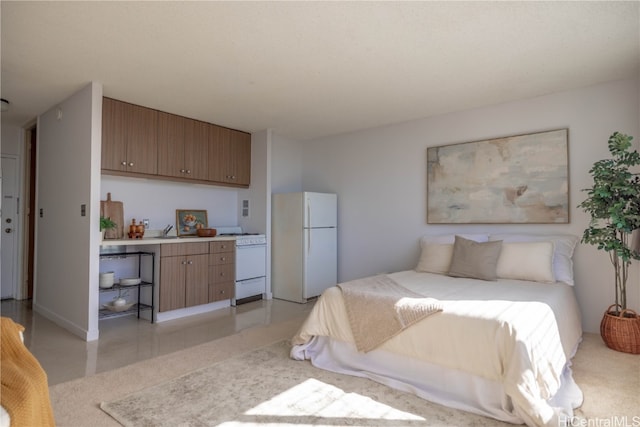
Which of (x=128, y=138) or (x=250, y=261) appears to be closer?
(x=128, y=138)

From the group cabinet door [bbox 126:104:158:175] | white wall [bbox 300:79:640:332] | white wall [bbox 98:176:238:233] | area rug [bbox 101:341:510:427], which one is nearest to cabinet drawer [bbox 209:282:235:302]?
white wall [bbox 98:176:238:233]

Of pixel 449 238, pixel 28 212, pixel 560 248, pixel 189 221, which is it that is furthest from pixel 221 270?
pixel 560 248

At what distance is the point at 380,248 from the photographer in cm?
487

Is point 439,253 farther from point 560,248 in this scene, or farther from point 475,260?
point 560,248

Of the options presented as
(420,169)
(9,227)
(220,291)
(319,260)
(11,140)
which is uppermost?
(11,140)

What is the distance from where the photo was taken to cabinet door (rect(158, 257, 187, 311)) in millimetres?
3857

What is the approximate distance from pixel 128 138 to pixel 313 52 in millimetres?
2359

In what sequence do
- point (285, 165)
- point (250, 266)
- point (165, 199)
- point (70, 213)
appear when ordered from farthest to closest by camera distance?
point (285, 165)
point (250, 266)
point (165, 199)
point (70, 213)

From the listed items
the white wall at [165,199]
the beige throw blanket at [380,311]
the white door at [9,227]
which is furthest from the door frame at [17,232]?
the beige throw blanket at [380,311]

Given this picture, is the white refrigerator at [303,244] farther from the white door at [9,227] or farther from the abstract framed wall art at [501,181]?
the white door at [9,227]

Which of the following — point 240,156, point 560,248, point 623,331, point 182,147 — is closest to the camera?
point 623,331

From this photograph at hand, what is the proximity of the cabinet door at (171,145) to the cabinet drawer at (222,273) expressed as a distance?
121 centimetres

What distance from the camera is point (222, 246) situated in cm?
446

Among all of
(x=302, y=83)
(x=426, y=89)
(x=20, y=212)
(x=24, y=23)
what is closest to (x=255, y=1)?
(x=302, y=83)
